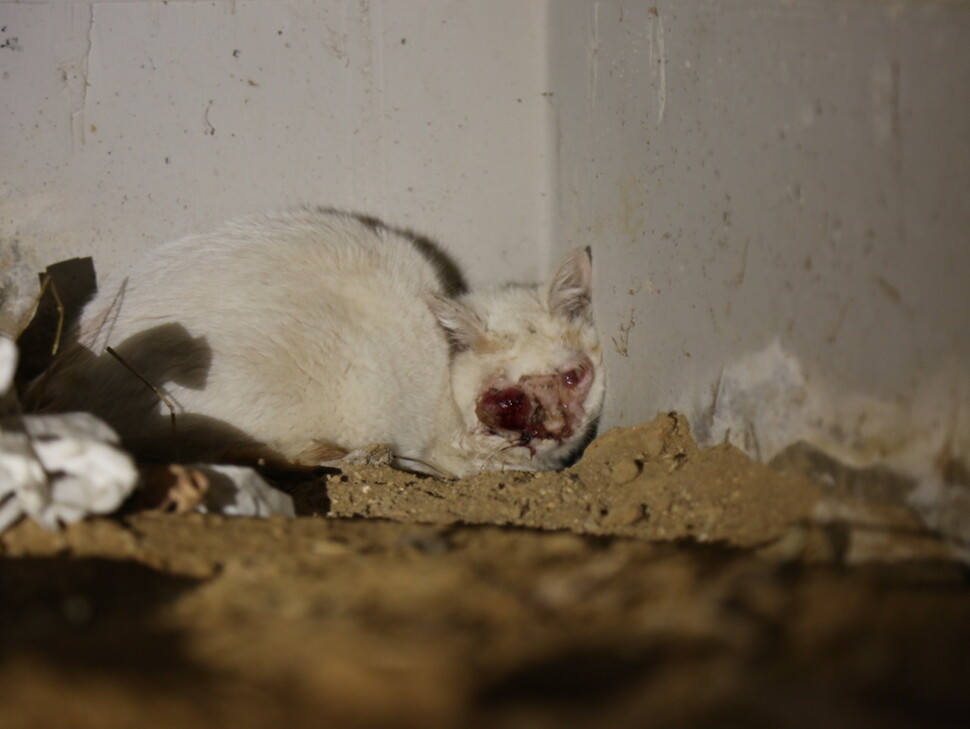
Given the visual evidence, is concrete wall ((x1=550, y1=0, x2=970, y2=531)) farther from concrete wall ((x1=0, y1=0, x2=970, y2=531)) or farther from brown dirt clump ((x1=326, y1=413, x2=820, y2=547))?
brown dirt clump ((x1=326, y1=413, x2=820, y2=547))

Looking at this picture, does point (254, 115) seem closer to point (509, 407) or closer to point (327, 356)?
point (327, 356)

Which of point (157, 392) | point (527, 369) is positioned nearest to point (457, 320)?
point (527, 369)

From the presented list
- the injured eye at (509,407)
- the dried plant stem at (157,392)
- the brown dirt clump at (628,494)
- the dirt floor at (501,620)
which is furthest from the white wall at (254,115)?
the dirt floor at (501,620)

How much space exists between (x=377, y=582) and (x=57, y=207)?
2984mm

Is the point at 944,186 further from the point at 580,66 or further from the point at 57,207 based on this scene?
the point at 57,207

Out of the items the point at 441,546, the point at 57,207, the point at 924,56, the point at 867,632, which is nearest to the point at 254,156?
the point at 57,207

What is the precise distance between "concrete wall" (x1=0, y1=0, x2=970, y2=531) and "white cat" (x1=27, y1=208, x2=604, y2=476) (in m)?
0.27

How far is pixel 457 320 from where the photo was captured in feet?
12.6

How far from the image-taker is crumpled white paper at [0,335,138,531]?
2104 mm

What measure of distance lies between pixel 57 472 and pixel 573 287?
7.64 ft

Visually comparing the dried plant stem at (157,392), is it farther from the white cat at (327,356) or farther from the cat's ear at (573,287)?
the cat's ear at (573,287)

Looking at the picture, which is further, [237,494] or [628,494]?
[628,494]

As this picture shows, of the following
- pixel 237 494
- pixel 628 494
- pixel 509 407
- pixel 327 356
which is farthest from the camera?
pixel 509 407

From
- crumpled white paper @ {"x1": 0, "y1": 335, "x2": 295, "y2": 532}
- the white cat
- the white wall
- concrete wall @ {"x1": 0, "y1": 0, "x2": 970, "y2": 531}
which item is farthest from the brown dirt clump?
the white wall
